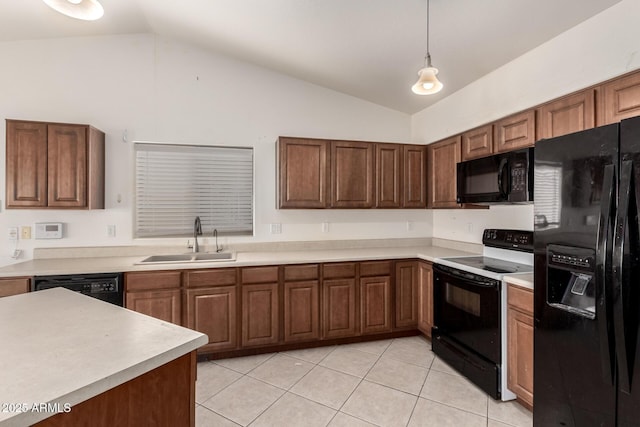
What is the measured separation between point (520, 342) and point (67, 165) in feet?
12.4

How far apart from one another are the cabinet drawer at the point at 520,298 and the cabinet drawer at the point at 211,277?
2178 mm

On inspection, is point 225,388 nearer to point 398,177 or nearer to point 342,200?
point 342,200

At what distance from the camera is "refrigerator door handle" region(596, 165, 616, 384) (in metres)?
1.43

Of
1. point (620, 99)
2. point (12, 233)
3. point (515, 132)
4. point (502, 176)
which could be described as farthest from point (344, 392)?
point (12, 233)

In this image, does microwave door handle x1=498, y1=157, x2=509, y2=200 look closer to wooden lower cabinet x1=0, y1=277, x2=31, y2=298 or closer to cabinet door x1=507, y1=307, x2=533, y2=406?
cabinet door x1=507, y1=307, x2=533, y2=406

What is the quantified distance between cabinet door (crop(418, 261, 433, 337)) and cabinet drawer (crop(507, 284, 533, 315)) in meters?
0.90

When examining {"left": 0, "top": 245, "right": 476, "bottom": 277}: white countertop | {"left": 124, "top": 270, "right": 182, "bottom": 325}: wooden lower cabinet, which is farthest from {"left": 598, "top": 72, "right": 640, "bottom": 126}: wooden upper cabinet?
{"left": 124, "top": 270, "right": 182, "bottom": 325}: wooden lower cabinet

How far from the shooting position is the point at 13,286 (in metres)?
2.37

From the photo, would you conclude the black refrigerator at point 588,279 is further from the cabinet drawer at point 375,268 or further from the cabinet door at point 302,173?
the cabinet door at point 302,173

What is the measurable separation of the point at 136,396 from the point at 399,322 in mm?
2706

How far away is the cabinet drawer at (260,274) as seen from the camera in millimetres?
2844

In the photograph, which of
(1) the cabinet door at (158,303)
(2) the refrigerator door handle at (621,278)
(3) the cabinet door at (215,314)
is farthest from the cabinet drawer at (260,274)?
(2) the refrigerator door handle at (621,278)

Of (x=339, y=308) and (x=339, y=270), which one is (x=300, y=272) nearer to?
(x=339, y=270)

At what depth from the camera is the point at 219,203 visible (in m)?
3.43
